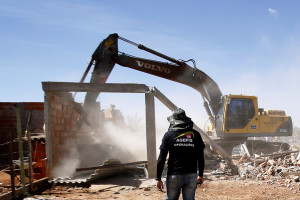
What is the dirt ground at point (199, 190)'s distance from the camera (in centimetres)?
639

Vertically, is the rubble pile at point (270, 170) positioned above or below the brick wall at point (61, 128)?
below

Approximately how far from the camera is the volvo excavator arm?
10.6 metres

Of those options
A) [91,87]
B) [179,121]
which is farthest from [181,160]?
[91,87]

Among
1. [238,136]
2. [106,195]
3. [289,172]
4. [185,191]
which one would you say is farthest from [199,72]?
[185,191]

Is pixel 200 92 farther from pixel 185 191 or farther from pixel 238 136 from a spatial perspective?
pixel 185 191

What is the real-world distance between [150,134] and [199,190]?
89.2 inches

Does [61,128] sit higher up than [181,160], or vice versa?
[61,128]

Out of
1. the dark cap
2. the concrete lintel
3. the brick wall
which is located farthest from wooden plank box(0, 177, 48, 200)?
the dark cap

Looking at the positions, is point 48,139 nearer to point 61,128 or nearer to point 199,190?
point 61,128

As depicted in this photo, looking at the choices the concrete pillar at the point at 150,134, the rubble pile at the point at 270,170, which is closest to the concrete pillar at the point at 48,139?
the concrete pillar at the point at 150,134

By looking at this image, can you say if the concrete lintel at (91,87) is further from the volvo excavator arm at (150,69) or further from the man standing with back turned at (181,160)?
the man standing with back turned at (181,160)

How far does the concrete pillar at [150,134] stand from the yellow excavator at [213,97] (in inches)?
107

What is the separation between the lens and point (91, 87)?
27.7 ft

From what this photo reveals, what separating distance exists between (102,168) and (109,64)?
4299 millimetres
